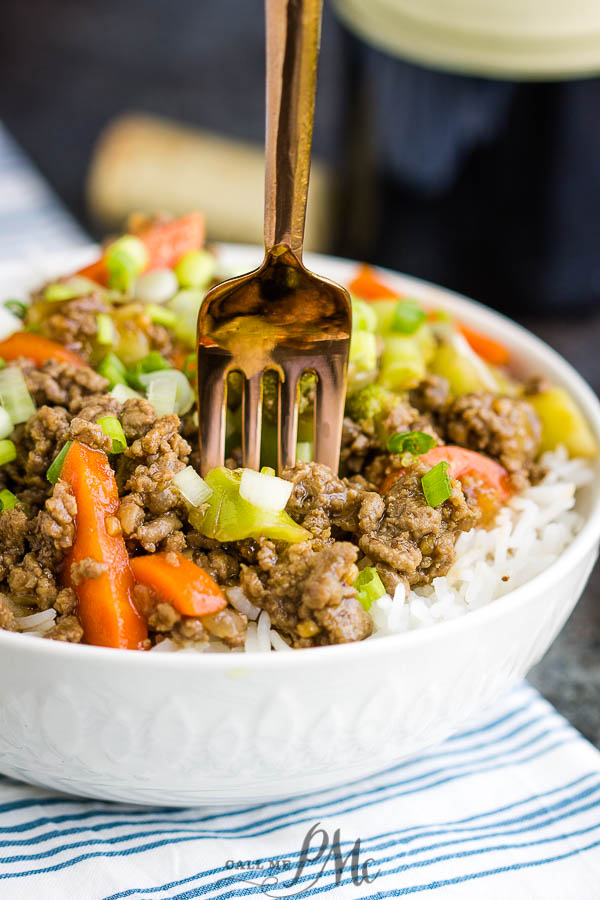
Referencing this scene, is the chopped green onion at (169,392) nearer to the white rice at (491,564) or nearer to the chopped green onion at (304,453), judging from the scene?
the chopped green onion at (304,453)


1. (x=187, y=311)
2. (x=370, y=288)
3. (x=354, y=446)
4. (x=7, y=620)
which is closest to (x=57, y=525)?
(x=7, y=620)

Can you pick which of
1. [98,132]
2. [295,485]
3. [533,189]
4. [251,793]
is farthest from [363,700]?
[98,132]

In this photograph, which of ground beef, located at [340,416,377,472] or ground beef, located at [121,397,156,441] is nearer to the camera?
ground beef, located at [121,397,156,441]

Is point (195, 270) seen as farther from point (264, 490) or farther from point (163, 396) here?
point (264, 490)

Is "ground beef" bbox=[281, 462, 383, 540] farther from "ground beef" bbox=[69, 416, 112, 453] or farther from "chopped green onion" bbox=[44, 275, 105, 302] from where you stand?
"chopped green onion" bbox=[44, 275, 105, 302]

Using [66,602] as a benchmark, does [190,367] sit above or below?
above

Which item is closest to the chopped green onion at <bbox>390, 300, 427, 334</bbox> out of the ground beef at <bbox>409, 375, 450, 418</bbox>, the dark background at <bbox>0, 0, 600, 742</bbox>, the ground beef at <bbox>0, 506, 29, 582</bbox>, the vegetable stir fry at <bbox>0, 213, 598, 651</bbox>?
the vegetable stir fry at <bbox>0, 213, 598, 651</bbox>

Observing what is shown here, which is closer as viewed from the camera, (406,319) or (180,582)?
(180,582)
